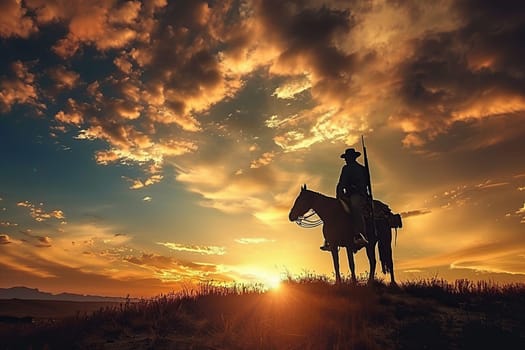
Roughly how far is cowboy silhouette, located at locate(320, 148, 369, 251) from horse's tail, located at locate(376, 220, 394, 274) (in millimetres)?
1538

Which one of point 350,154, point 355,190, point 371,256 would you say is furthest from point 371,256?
point 350,154

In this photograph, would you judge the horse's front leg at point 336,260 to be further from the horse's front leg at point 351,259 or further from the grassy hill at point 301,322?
the grassy hill at point 301,322

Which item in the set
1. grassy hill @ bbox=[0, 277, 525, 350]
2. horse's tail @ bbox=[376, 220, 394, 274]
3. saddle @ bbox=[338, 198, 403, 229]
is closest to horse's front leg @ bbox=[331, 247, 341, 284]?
grassy hill @ bbox=[0, 277, 525, 350]

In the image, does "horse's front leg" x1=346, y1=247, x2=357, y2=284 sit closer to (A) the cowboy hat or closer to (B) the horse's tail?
(B) the horse's tail

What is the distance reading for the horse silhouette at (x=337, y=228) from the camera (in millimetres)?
13375

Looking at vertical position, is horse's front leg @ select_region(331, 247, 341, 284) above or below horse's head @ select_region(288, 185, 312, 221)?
below

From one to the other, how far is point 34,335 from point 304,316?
6.13m

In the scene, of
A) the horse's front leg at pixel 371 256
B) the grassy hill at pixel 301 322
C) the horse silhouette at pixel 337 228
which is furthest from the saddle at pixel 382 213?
the grassy hill at pixel 301 322

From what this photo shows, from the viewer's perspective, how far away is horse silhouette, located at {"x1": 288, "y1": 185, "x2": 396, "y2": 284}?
13375 millimetres

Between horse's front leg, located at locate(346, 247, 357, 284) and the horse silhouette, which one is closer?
horse's front leg, located at locate(346, 247, 357, 284)

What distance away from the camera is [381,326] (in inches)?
372

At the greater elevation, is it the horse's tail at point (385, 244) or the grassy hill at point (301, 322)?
the horse's tail at point (385, 244)

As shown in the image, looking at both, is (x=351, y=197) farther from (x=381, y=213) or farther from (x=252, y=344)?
(x=252, y=344)

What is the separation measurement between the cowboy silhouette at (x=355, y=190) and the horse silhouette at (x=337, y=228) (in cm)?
21
